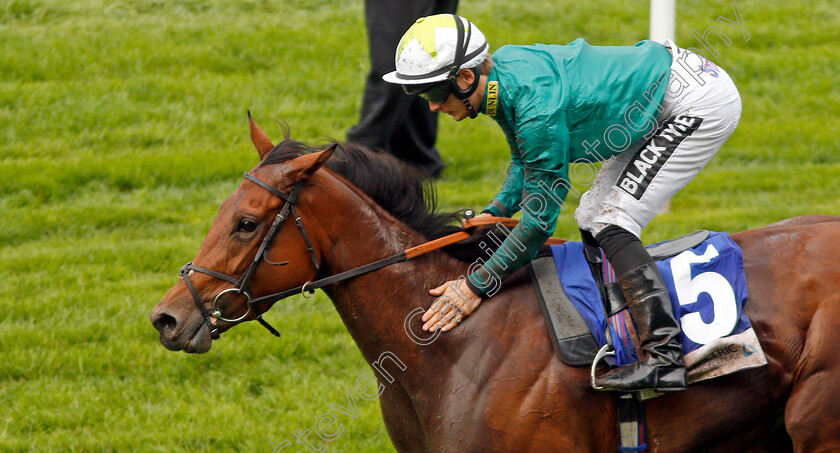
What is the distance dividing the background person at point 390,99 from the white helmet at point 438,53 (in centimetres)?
469

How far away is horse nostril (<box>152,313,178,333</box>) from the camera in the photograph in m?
3.44

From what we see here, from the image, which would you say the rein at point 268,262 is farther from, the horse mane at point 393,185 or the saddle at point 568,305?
the saddle at point 568,305

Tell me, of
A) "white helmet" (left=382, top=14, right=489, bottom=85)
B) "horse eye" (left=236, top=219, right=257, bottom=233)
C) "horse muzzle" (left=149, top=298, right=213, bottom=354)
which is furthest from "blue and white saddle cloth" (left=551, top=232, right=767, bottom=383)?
"horse muzzle" (left=149, top=298, right=213, bottom=354)

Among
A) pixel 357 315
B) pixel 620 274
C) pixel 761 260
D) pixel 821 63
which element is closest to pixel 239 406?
pixel 357 315

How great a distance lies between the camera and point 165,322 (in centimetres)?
346

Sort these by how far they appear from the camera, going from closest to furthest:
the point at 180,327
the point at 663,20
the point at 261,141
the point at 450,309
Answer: the point at 180,327, the point at 450,309, the point at 261,141, the point at 663,20

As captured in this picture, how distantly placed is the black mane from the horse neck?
78mm

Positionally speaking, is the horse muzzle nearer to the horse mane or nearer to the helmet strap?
the horse mane

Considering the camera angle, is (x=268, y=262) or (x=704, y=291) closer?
(x=268, y=262)

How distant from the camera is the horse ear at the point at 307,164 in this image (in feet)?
11.4

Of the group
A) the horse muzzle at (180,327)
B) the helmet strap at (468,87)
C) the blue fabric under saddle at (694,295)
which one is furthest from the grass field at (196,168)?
the helmet strap at (468,87)

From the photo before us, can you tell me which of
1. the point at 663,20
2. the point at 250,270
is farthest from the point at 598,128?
the point at 663,20

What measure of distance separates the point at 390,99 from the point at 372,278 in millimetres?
4946

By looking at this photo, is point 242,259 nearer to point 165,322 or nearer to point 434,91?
point 165,322
